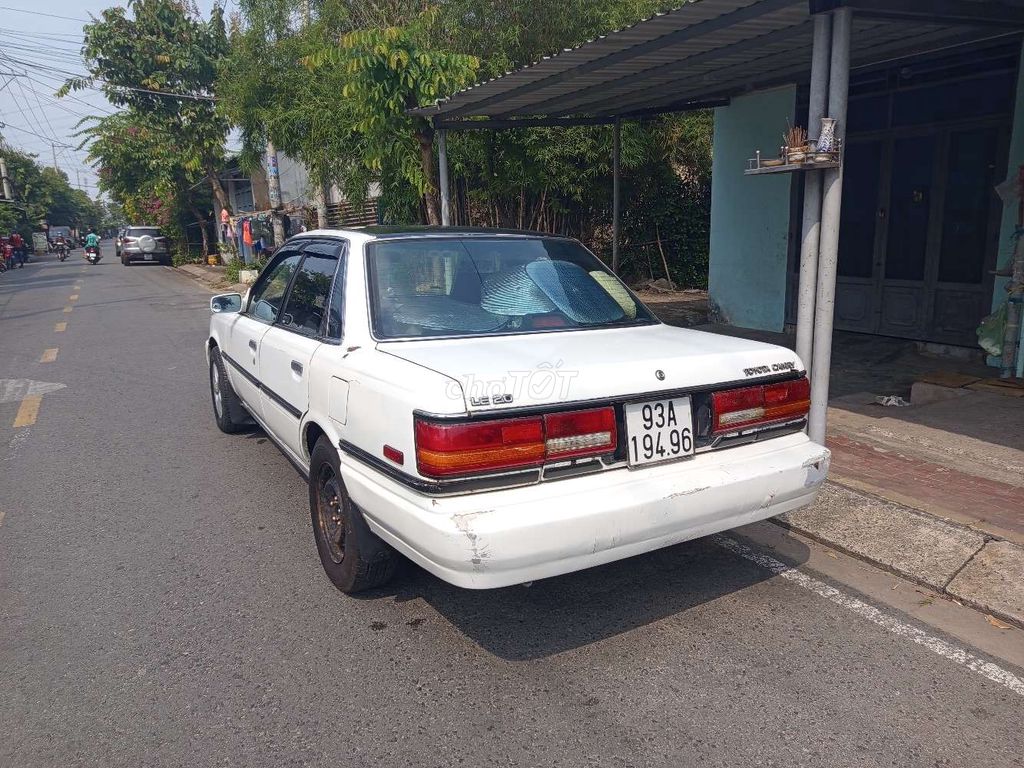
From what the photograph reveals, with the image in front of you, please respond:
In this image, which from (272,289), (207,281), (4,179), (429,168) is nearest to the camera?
(272,289)

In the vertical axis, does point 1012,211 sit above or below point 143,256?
above

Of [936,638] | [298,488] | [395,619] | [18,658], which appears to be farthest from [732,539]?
[18,658]

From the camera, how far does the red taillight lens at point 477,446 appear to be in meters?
2.70

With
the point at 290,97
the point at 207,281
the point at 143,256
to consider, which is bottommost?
the point at 207,281

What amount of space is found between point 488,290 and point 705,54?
3757 millimetres

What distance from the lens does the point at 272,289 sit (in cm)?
496

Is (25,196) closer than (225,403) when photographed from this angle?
No

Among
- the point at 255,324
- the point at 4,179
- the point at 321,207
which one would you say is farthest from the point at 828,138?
the point at 4,179

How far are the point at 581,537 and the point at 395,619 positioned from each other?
42.3 inches

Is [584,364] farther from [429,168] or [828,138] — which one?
[429,168]

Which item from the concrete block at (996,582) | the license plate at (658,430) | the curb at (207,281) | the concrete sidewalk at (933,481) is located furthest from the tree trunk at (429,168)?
the concrete block at (996,582)

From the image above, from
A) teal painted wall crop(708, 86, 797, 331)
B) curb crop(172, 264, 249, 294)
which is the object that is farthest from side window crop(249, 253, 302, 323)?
curb crop(172, 264, 249, 294)

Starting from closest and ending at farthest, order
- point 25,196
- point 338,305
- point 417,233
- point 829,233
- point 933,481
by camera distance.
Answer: point 338,305 → point 417,233 → point 829,233 → point 933,481 → point 25,196

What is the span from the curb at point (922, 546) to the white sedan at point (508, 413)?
74 cm
